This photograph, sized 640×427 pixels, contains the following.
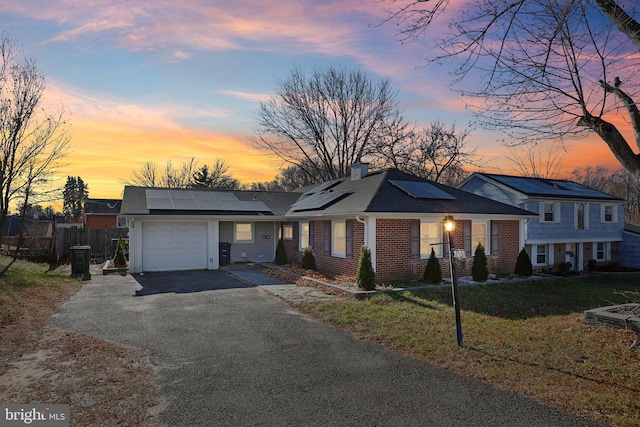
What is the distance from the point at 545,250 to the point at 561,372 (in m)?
19.5

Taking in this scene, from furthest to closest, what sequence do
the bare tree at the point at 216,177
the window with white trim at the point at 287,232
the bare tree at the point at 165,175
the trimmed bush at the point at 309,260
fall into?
the bare tree at the point at 165,175
the bare tree at the point at 216,177
the window with white trim at the point at 287,232
the trimmed bush at the point at 309,260

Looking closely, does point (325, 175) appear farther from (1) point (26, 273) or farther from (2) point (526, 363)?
(2) point (526, 363)

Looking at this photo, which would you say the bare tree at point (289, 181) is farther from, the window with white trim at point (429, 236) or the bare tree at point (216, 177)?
the window with white trim at point (429, 236)

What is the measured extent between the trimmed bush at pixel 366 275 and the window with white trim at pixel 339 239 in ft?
8.67

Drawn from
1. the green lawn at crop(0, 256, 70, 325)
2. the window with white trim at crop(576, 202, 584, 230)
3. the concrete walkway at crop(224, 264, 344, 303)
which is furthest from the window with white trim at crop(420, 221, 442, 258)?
the window with white trim at crop(576, 202, 584, 230)

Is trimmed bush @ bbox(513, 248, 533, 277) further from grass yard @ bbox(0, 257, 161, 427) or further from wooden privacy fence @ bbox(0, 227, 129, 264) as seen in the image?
wooden privacy fence @ bbox(0, 227, 129, 264)

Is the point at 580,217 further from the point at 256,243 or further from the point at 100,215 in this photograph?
the point at 100,215

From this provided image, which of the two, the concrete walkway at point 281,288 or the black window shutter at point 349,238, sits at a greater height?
the black window shutter at point 349,238

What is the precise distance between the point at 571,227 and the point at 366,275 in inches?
713

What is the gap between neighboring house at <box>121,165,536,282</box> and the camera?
14.0 metres

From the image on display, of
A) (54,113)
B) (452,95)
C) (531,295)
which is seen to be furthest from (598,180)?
(54,113)

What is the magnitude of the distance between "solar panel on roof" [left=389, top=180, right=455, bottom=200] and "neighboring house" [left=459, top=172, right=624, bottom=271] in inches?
281

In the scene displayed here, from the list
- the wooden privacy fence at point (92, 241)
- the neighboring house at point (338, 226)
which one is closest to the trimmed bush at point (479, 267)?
the neighboring house at point (338, 226)

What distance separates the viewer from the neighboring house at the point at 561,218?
857 inches
